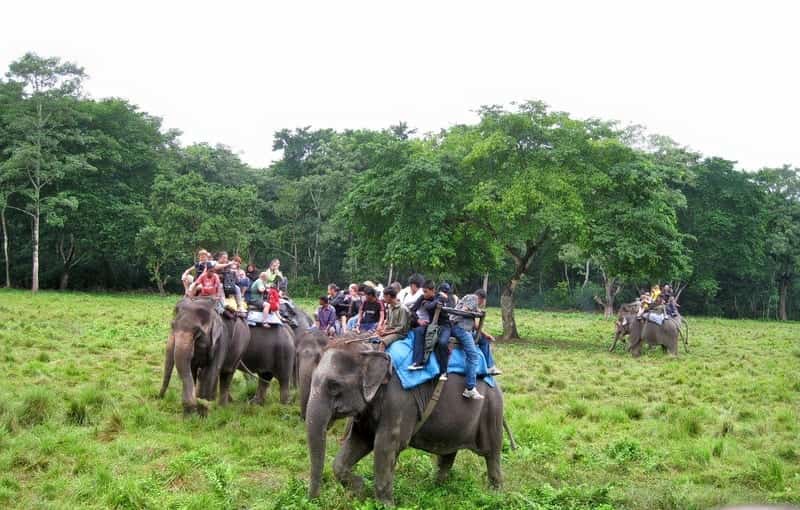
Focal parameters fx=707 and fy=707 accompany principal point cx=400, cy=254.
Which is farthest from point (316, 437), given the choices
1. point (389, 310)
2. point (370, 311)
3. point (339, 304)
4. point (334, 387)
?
point (339, 304)

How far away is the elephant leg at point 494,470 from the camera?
7.94 metres

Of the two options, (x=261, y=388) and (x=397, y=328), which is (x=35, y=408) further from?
(x=397, y=328)

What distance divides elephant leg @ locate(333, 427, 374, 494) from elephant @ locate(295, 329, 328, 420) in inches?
78.4

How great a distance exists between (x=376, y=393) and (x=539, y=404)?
696 cm

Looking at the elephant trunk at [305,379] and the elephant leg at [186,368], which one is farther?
the elephant leg at [186,368]

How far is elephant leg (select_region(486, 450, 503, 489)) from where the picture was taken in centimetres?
794

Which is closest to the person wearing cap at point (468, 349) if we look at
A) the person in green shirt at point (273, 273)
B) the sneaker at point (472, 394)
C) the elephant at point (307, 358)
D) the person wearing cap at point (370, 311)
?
the sneaker at point (472, 394)

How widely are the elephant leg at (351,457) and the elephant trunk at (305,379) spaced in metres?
1.90

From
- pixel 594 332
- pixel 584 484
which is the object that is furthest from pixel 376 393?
pixel 594 332

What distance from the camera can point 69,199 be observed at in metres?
41.8

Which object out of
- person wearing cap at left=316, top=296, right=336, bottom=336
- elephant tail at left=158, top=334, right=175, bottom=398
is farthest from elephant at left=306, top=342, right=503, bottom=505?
person wearing cap at left=316, top=296, right=336, bottom=336

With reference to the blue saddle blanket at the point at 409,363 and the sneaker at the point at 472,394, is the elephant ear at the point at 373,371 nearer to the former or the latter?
the blue saddle blanket at the point at 409,363

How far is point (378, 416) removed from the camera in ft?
23.3

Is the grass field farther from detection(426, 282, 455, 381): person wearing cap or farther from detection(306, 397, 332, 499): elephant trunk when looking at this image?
detection(426, 282, 455, 381): person wearing cap
